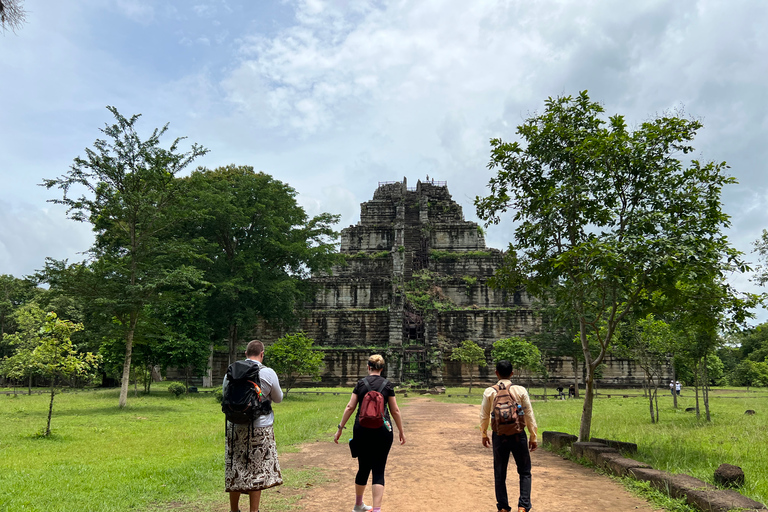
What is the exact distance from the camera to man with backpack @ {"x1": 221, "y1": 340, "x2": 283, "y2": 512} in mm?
4793

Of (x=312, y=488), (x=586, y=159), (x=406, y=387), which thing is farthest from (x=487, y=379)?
(x=312, y=488)

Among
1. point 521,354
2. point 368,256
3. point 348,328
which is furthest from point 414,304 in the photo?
point 521,354

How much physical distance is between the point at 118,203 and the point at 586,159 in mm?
A: 16723

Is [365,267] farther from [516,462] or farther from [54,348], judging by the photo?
[516,462]

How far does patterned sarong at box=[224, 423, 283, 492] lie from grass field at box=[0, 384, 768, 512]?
1296 millimetres

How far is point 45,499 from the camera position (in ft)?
A: 20.0

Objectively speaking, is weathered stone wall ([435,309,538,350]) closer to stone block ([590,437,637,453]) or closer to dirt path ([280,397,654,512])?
dirt path ([280,397,654,512])

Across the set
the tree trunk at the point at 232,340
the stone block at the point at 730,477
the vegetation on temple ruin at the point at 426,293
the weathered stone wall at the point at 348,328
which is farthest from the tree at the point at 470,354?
the stone block at the point at 730,477

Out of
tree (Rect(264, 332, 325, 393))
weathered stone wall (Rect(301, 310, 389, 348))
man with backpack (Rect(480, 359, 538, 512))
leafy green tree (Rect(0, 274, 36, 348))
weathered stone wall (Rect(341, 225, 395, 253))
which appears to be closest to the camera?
man with backpack (Rect(480, 359, 538, 512))

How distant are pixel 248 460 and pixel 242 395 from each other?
2.16 feet

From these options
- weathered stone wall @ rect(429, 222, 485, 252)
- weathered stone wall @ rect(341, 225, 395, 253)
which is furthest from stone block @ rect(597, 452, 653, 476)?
weathered stone wall @ rect(341, 225, 395, 253)

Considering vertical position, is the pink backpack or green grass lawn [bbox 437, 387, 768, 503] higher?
the pink backpack

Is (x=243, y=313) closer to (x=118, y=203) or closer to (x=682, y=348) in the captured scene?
(x=118, y=203)

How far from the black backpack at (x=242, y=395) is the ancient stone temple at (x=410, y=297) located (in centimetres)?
2735
